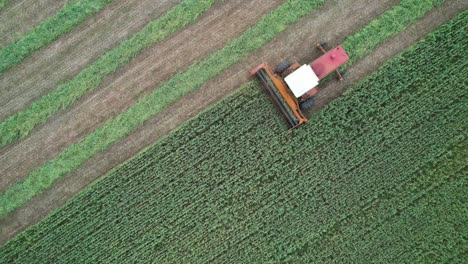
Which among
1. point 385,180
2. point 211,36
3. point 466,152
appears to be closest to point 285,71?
point 211,36

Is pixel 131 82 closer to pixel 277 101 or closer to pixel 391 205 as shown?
pixel 277 101

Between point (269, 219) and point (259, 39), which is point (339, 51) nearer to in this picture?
point (259, 39)

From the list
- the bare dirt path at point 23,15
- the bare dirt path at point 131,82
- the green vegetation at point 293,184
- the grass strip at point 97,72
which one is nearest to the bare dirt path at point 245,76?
the green vegetation at point 293,184

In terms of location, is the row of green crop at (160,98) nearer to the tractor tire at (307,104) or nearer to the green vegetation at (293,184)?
the green vegetation at (293,184)

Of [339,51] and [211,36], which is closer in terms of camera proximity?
[339,51]

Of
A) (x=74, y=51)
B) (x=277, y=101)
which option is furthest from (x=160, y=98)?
(x=277, y=101)

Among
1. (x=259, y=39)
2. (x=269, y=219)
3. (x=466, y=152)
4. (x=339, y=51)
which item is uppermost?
(x=259, y=39)
